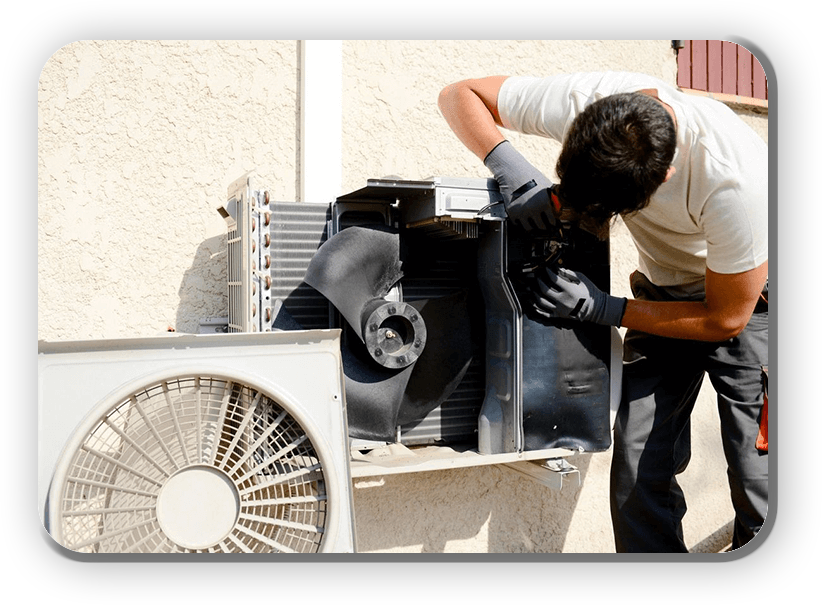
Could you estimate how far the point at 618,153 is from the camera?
5.38 ft

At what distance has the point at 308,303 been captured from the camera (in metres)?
2.08

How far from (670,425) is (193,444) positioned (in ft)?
4.81

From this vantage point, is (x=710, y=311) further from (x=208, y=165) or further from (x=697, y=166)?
(x=208, y=165)

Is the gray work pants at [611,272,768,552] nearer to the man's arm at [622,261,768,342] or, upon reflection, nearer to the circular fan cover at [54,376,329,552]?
the man's arm at [622,261,768,342]

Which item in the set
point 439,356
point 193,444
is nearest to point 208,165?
point 439,356

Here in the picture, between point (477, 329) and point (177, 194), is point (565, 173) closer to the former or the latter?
point (477, 329)

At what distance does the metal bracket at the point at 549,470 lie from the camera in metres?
2.16

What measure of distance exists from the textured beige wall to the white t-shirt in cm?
71

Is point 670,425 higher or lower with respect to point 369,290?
lower

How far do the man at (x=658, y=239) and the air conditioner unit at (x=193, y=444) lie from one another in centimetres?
73

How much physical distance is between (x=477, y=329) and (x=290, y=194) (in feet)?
2.70

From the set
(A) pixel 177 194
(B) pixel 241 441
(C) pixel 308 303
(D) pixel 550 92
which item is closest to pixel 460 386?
(C) pixel 308 303

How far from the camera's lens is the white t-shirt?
5.87ft

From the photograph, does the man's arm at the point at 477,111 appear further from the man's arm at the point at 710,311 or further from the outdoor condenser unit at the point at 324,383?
the man's arm at the point at 710,311
